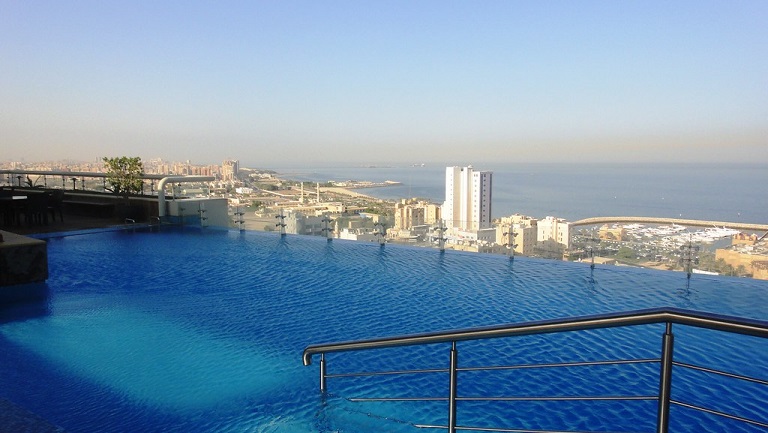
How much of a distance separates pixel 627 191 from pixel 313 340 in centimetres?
1620

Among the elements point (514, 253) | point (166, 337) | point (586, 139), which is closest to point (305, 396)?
point (166, 337)

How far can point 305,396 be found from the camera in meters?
3.86

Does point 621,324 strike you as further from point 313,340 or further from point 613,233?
point 613,233

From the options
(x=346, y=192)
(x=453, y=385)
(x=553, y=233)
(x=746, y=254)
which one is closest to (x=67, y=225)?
(x=346, y=192)

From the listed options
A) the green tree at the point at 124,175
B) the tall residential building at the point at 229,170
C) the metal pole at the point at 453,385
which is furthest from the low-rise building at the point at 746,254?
the green tree at the point at 124,175

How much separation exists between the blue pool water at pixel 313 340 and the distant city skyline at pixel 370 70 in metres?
8.90

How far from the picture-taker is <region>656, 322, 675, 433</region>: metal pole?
1.27 metres

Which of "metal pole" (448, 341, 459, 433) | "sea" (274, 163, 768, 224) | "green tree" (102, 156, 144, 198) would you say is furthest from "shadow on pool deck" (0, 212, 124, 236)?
"metal pole" (448, 341, 459, 433)

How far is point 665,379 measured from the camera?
129 centimetres

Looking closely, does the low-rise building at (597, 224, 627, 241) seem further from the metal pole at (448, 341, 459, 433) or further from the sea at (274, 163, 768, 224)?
the metal pole at (448, 341, 459, 433)

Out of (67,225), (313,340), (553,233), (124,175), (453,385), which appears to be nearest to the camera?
(453,385)

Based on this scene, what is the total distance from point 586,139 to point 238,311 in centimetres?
2332

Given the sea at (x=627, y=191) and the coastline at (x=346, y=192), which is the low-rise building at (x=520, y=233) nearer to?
the sea at (x=627, y=191)

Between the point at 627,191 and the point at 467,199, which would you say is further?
the point at 627,191
